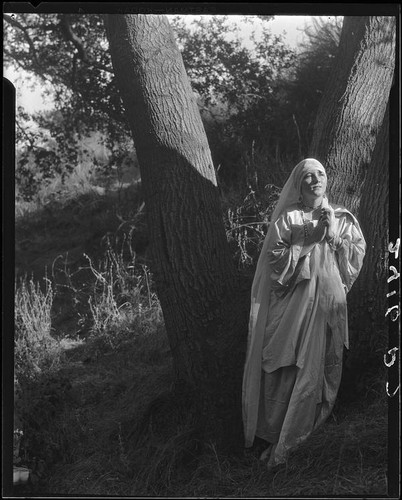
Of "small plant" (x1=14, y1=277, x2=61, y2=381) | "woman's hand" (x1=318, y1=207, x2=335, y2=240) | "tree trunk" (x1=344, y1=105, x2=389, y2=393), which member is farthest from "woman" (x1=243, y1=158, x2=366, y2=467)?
"small plant" (x1=14, y1=277, x2=61, y2=381)

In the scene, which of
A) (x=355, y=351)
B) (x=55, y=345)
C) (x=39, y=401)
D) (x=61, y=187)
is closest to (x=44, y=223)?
(x=61, y=187)

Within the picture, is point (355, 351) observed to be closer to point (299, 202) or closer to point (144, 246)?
point (299, 202)

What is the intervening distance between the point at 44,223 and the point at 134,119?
4.17 feet

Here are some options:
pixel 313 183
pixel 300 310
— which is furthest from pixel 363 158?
pixel 300 310

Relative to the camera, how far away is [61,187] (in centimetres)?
715

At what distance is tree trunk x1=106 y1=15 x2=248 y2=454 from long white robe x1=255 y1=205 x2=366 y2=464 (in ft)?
0.84

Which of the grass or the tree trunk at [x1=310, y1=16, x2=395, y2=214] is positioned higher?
the tree trunk at [x1=310, y1=16, x2=395, y2=214]

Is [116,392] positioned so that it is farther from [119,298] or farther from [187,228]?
[187,228]

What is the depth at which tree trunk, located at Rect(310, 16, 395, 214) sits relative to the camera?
587 centimetres

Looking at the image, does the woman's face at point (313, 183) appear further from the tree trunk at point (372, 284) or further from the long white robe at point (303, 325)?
the tree trunk at point (372, 284)

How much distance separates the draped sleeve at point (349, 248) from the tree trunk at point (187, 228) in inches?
27.7

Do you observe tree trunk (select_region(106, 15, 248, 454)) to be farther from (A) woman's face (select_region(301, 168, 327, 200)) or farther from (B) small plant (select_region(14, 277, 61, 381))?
(B) small plant (select_region(14, 277, 61, 381))

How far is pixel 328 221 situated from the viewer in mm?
5676

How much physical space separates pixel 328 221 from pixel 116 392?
1.89 metres
